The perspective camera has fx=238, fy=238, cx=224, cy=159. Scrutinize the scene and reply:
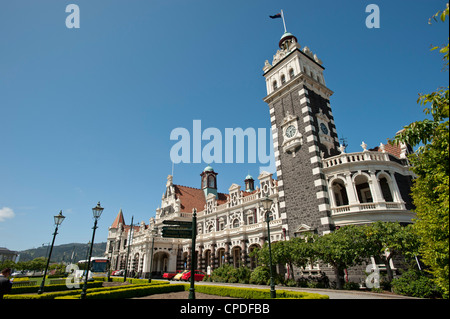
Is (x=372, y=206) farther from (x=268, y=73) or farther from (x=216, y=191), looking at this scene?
(x=216, y=191)

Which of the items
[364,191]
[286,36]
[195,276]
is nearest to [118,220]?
[195,276]

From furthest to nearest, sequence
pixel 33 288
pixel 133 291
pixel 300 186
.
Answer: pixel 300 186 < pixel 33 288 < pixel 133 291

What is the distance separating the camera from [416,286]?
14234 millimetres

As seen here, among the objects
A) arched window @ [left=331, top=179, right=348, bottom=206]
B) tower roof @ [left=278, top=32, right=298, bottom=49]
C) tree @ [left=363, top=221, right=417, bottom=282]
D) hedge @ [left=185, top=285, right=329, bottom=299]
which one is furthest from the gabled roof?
tree @ [left=363, top=221, right=417, bottom=282]

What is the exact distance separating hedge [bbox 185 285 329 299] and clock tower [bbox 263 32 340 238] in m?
9.75

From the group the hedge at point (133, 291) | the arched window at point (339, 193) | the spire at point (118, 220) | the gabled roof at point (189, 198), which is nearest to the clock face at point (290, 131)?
the arched window at point (339, 193)

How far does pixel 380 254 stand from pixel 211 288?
12.9 m

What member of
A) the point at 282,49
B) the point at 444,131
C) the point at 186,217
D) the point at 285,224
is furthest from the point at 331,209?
the point at 186,217

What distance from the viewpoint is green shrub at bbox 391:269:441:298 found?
13727mm

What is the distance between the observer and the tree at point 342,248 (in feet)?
55.0

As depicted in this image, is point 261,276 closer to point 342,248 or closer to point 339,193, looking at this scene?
point 342,248

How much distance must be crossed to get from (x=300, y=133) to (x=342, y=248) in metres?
13.2

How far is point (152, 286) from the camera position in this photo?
19.8 meters

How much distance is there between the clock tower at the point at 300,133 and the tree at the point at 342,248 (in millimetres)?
3472
